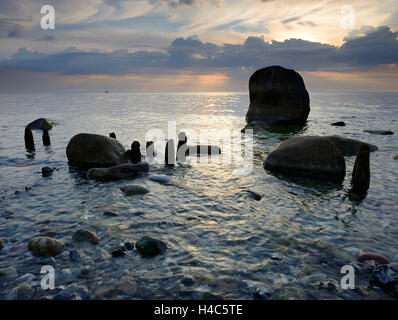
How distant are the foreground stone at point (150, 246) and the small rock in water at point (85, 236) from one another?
1.16 meters

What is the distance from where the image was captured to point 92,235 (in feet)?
22.2

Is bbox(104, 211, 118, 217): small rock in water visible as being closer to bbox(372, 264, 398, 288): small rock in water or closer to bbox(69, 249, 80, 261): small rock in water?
bbox(69, 249, 80, 261): small rock in water

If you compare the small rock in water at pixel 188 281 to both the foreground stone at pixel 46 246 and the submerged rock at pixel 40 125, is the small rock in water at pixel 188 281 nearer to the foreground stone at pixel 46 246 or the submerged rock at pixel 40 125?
the foreground stone at pixel 46 246

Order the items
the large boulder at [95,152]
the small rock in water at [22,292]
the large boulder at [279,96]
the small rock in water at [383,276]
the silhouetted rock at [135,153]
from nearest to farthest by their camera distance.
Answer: the small rock in water at [22,292] < the small rock in water at [383,276] < the large boulder at [95,152] < the silhouetted rock at [135,153] < the large boulder at [279,96]

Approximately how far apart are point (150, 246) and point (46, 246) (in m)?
2.40

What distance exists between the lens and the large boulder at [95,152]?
538 inches

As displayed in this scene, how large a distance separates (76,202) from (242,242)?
19.9ft

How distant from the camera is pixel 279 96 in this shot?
1240 inches

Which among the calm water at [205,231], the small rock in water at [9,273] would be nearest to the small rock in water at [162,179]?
the calm water at [205,231]

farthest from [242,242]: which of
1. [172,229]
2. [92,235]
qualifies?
[92,235]

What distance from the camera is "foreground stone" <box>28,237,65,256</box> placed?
6105 mm

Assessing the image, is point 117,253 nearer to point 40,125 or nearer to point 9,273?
point 9,273

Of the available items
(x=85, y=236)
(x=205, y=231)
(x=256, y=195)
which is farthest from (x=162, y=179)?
(x=85, y=236)
